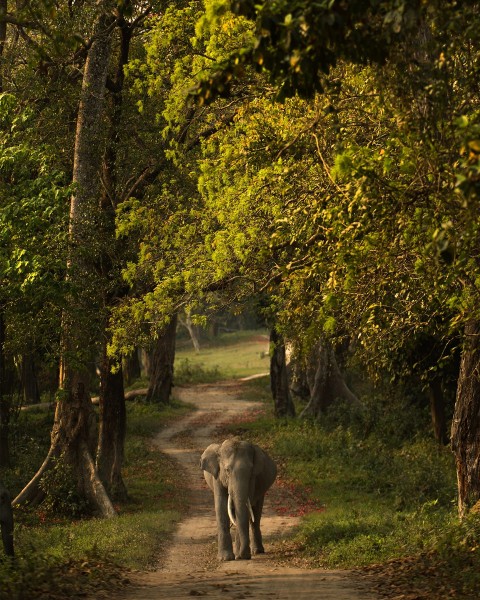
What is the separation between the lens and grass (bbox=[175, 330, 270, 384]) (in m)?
61.5

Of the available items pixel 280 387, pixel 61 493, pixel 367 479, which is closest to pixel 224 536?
pixel 61 493

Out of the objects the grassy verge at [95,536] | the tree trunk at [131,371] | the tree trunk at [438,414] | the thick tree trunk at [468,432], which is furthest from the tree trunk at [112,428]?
the tree trunk at [131,371]

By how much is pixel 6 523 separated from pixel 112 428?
1109 centimetres

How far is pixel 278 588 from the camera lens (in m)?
13.6

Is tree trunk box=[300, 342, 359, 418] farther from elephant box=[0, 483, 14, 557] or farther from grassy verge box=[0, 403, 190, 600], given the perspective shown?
elephant box=[0, 483, 14, 557]

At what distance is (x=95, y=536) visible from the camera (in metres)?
19.6

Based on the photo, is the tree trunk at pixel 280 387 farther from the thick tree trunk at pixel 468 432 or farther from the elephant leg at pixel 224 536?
the thick tree trunk at pixel 468 432

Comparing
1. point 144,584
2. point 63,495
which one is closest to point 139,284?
point 63,495

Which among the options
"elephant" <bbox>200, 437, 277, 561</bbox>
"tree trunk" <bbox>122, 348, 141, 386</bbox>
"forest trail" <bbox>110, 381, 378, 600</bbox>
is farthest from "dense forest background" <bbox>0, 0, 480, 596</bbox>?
"tree trunk" <bbox>122, 348, 141, 386</bbox>

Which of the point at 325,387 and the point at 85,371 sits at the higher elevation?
the point at 85,371

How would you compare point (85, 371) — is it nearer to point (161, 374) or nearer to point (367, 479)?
point (367, 479)

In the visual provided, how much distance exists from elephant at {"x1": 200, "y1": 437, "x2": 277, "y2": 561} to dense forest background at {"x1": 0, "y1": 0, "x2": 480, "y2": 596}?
2.26 meters

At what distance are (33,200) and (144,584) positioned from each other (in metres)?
7.83

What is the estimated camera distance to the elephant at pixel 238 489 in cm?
1803
